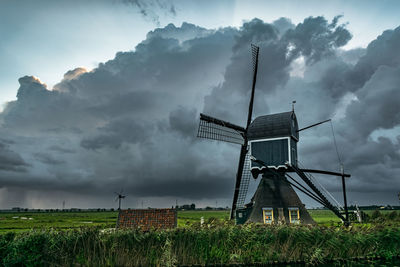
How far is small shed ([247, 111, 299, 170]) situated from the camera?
1013 inches

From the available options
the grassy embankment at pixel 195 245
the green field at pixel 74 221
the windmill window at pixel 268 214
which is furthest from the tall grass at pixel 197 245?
the windmill window at pixel 268 214

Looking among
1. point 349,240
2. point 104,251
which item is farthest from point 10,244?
point 349,240

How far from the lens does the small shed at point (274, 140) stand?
25.7 m

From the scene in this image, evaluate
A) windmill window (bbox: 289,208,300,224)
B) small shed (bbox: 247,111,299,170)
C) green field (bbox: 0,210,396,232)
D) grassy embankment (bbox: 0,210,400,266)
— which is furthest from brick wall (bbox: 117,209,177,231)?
windmill window (bbox: 289,208,300,224)

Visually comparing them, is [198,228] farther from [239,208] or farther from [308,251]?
[239,208]

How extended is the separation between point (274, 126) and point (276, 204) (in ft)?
21.6

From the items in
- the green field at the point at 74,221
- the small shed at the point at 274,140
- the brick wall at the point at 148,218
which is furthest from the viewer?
the small shed at the point at 274,140

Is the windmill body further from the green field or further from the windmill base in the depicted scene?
the green field

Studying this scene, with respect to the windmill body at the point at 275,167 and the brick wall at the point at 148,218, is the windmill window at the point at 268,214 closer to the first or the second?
the windmill body at the point at 275,167

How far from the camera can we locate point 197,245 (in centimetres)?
1623

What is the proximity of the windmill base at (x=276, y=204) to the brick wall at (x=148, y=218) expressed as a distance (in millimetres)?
6368

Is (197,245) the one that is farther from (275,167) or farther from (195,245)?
(275,167)

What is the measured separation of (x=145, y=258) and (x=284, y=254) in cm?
760

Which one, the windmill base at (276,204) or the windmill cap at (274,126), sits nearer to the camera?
the windmill base at (276,204)
